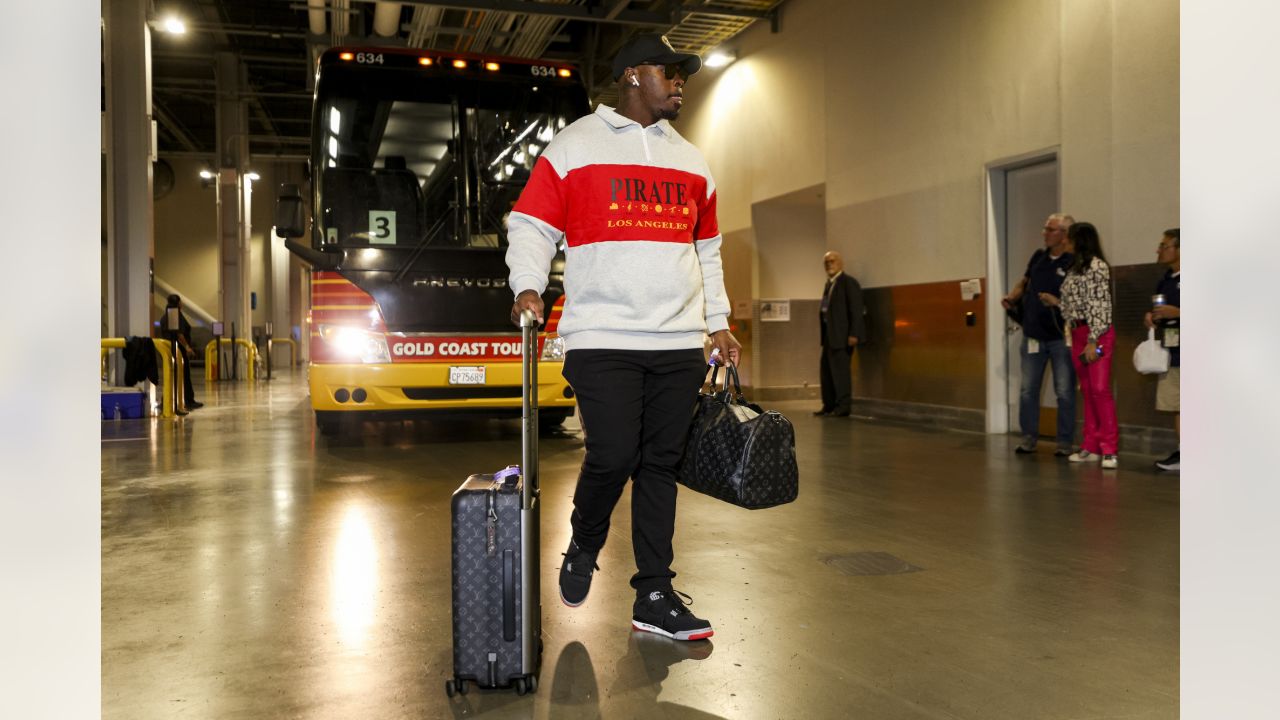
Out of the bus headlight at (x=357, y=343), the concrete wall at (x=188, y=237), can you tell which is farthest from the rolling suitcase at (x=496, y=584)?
the concrete wall at (x=188, y=237)

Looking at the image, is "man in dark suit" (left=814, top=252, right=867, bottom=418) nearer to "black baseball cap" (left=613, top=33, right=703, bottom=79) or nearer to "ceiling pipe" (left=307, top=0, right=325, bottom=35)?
"ceiling pipe" (left=307, top=0, right=325, bottom=35)

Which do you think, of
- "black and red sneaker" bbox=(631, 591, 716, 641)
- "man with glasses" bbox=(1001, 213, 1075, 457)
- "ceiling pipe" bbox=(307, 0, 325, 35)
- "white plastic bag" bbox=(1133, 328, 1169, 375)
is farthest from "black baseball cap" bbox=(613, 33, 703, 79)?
"ceiling pipe" bbox=(307, 0, 325, 35)

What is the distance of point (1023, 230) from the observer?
8.41 m

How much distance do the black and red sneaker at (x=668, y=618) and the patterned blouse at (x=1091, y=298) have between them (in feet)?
15.0

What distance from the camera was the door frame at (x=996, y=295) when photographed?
335 inches

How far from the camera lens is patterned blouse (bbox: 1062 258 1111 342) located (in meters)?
6.33

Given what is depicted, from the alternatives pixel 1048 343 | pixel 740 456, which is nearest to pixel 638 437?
pixel 740 456

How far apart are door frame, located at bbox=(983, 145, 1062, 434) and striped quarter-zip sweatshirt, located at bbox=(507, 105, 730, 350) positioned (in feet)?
21.0

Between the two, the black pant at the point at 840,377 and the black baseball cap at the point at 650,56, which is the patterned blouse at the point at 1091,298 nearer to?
the black pant at the point at 840,377

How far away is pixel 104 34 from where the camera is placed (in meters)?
10.9

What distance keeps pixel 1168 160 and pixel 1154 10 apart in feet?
3.47

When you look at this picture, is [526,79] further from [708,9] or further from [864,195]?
[708,9]
